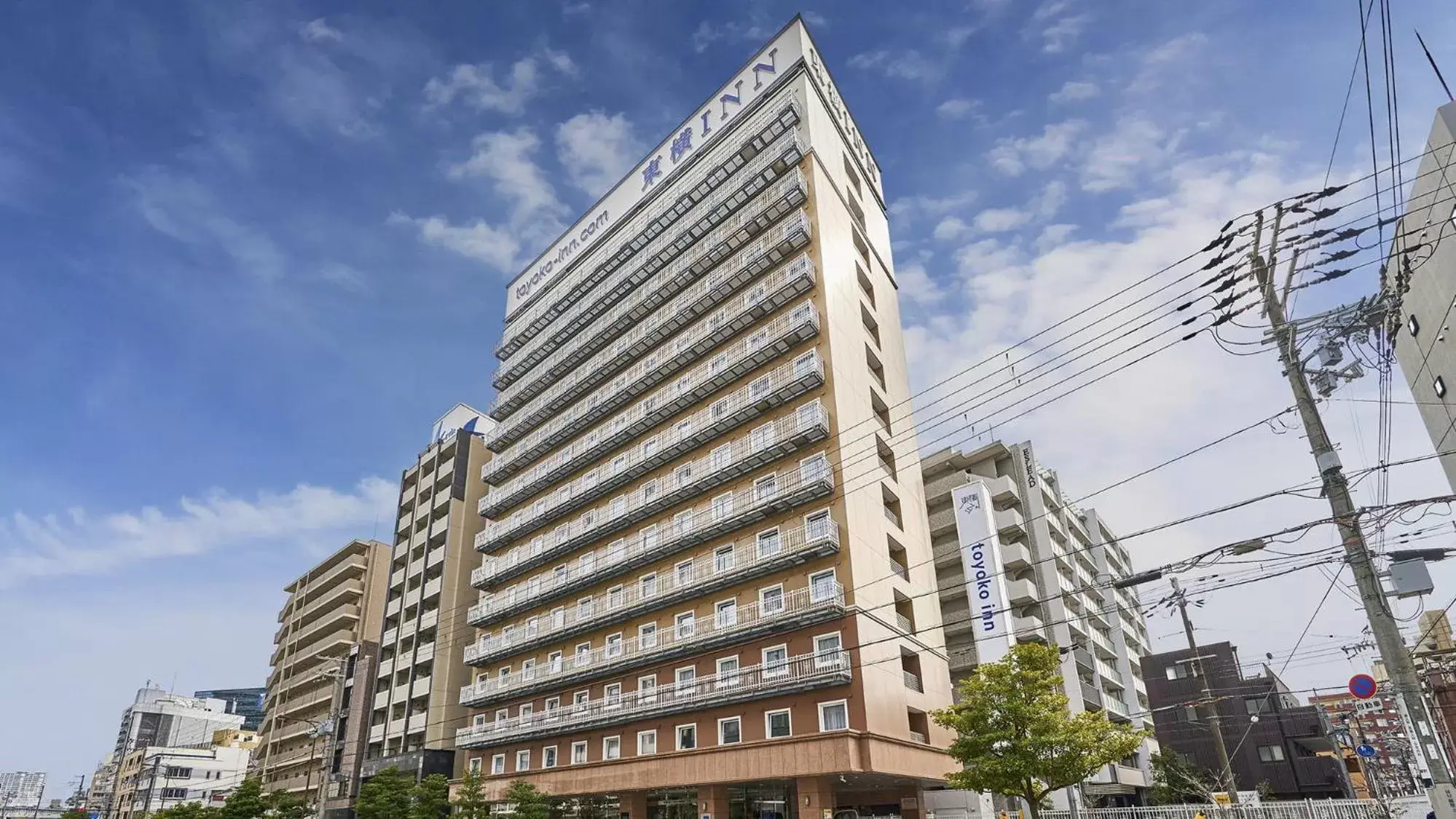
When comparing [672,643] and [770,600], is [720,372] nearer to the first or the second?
[770,600]

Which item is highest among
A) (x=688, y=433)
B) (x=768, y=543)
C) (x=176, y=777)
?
(x=688, y=433)

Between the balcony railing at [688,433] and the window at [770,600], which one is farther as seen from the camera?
the balcony railing at [688,433]

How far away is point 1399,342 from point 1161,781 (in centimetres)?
3551

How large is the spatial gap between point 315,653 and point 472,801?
4844cm

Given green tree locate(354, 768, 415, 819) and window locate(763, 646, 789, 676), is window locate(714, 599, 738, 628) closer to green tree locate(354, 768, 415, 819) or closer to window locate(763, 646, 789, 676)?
window locate(763, 646, 789, 676)

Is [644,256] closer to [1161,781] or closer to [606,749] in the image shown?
[606,749]

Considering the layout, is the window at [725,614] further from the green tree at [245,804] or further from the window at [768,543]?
the green tree at [245,804]

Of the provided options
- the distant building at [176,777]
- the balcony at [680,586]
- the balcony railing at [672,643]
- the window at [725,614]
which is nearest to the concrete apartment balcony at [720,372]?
the balcony at [680,586]

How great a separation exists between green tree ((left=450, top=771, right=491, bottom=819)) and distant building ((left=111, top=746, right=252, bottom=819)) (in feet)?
271

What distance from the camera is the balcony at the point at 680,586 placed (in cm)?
3750

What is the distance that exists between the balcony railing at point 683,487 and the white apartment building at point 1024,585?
1304 centimetres

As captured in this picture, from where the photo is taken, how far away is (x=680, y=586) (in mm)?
42562

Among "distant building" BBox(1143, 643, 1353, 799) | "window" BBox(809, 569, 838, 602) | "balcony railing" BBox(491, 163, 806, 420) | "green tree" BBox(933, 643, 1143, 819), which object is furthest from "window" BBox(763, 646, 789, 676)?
"distant building" BBox(1143, 643, 1353, 799)

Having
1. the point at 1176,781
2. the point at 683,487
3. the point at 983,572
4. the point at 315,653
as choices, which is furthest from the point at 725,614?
the point at 315,653
